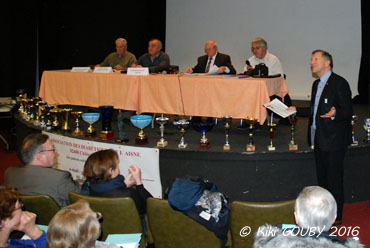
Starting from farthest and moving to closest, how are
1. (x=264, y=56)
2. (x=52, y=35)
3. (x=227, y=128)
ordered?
(x=52, y=35) < (x=264, y=56) < (x=227, y=128)

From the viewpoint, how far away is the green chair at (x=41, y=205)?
2.53 meters

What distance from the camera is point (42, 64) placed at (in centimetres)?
814

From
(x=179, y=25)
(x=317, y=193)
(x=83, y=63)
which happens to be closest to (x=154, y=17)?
(x=179, y=25)

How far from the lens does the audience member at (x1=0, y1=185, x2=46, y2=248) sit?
6.51 feet

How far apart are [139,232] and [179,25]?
7.32 metres

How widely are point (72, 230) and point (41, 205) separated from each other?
913mm

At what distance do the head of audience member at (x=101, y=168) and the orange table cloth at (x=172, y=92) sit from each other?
236 cm

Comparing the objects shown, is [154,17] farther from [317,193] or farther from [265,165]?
[317,193]

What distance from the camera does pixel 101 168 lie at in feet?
8.84

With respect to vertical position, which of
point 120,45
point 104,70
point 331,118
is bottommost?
point 331,118

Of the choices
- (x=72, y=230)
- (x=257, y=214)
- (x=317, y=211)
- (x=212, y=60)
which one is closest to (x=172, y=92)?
(x=212, y=60)

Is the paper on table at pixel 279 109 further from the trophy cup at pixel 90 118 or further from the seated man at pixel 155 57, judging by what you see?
the seated man at pixel 155 57

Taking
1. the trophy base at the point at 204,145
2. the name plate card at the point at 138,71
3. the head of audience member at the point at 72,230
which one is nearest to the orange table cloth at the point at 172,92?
the name plate card at the point at 138,71

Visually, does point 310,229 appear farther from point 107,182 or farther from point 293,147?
point 293,147
